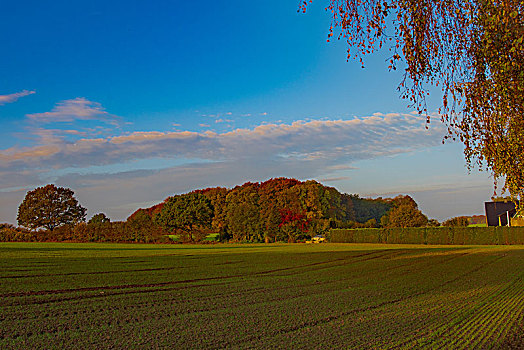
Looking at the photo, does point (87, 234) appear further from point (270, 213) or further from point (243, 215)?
point (270, 213)

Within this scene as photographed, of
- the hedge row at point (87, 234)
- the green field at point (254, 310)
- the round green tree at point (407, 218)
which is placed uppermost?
the round green tree at point (407, 218)

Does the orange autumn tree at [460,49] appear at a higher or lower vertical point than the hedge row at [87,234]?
higher

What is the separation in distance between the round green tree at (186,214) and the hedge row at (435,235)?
12.9m

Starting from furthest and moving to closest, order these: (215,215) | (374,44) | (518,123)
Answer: (215,215) → (518,123) → (374,44)

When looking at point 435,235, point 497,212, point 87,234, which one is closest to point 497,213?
point 497,212

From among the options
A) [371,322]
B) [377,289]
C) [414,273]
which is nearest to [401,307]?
[371,322]

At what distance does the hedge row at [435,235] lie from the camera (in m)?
34.8

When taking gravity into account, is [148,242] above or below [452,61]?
below

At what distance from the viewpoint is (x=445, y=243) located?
37.0 metres

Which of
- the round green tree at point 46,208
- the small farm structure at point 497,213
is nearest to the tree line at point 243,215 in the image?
the round green tree at point 46,208

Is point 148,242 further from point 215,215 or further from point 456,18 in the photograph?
point 456,18

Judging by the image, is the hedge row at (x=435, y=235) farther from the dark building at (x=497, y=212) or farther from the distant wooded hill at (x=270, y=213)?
the dark building at (x=497, y=212)

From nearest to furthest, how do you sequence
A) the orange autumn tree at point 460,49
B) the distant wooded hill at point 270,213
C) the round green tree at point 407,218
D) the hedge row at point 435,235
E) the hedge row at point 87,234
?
the orange autumn tree at point 460,49, the hedge row at point 87,234, the hedge row at point 435,235, the distant wooded hill at point 270,213, the round green tree at point 407,218

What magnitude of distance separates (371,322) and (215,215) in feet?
155
